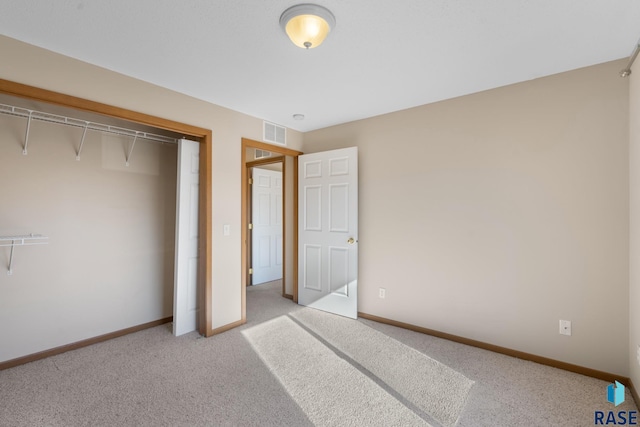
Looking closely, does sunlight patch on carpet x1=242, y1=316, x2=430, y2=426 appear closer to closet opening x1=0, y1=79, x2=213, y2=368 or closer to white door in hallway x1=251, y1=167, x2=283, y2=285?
closet opening x1=0, y1=79, x2=213, y2=368

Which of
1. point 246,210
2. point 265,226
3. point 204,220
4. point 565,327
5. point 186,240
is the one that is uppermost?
point 246,210

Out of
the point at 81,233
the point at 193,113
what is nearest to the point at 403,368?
the point at 193,113

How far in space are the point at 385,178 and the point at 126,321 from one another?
10.9ft

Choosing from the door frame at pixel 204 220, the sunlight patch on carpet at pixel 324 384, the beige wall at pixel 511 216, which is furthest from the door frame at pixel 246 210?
the beige wall at pixel 511 216

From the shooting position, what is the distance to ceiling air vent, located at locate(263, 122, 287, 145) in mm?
3631

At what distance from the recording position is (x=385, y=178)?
3408 millimetres

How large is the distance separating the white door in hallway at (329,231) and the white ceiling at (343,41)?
42.8 inches

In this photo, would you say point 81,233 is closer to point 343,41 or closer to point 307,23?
point 307,23

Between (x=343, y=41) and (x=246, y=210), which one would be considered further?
(x=246, y=210)

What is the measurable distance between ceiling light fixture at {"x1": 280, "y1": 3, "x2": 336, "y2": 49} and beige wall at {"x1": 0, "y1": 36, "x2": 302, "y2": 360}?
1562 millimetres

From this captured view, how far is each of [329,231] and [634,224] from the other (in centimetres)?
273

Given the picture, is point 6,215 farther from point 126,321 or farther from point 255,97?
point 255,97

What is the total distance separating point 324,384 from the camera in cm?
219

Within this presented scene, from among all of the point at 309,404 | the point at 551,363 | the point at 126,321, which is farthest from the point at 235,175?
the point at 551,363
